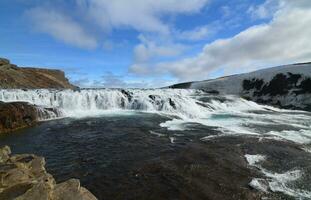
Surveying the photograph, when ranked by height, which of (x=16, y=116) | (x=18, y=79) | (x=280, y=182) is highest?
(x=18, y=79)

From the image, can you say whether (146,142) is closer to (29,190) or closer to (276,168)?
(276,168)

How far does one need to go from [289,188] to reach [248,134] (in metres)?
7.28

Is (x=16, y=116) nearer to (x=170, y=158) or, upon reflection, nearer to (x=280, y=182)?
(x=170, y=158)

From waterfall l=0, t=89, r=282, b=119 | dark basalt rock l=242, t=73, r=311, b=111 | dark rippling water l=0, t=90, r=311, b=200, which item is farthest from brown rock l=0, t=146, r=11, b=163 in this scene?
dark basalt rock l=242, t=73, r=311, b=111

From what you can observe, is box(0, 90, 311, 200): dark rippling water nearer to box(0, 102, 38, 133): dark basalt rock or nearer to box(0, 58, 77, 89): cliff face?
box(0, 102, 38, 133): dark basalt rock

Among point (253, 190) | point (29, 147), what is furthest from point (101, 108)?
point (253, 190)

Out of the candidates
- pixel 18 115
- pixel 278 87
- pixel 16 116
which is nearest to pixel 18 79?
pixel 18 115

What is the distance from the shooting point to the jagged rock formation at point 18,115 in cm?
1711

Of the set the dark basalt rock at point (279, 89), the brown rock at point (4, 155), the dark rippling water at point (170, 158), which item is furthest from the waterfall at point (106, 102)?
the dark basalt rock at point (279, 89)

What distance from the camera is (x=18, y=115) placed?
1825 cm

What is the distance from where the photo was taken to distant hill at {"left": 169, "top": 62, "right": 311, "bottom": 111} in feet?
135

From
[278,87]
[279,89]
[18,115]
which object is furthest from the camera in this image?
[278,87]

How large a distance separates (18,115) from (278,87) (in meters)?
40.9

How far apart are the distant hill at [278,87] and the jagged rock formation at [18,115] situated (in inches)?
1274
